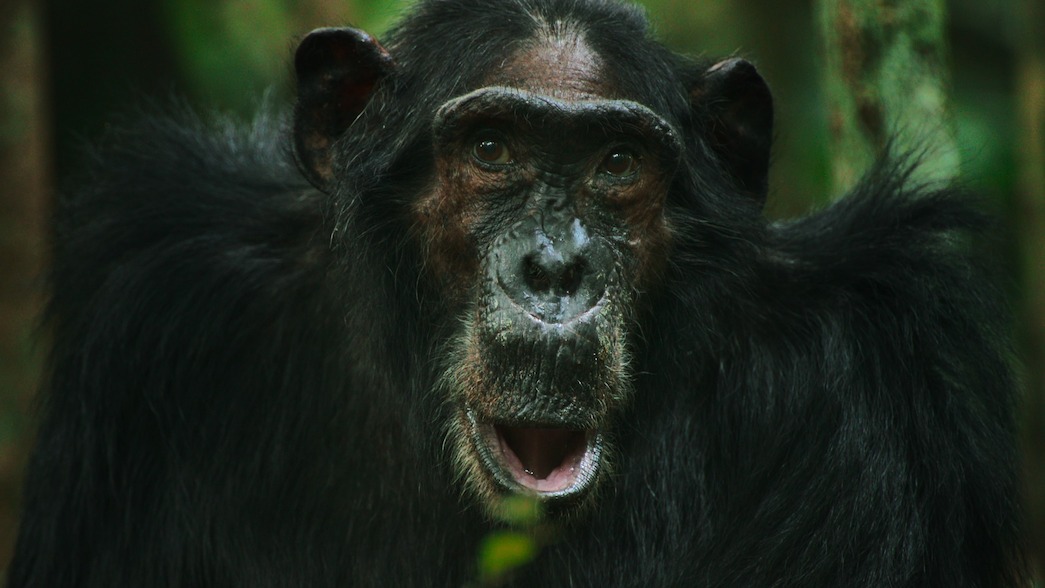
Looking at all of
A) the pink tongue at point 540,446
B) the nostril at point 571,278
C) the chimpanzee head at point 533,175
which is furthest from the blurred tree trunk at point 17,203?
the nostril at point 571,278

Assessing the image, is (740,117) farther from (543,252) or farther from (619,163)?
(543,252)

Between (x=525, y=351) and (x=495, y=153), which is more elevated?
(x=495, y=153)

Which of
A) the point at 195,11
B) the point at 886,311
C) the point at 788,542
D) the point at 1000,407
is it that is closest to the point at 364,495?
the point at 788,542

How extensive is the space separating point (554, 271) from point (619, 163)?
623 mm

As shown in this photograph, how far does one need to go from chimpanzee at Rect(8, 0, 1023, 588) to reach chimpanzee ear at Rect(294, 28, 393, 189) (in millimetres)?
13

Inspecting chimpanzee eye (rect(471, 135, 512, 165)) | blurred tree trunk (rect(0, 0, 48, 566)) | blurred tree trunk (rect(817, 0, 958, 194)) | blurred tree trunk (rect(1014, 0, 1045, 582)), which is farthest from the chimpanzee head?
blurred tree trunk (rect(1014, 0, 1045, 582))

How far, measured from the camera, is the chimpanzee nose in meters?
4.89

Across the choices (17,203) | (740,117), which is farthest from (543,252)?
(17,203)

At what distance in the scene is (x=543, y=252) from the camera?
496 cm

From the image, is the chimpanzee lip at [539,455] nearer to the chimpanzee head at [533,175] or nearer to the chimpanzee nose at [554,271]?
the chimpanzee head at [533,175]

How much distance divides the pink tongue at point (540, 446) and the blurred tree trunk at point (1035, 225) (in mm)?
7083

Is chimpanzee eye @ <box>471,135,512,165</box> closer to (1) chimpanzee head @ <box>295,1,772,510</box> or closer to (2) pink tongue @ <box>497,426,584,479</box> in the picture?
(1) chimpanzee head @ <box>295,1,772,510</box>

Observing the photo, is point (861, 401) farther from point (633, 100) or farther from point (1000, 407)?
point (633, 100)

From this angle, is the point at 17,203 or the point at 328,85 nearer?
the point at 328,85
